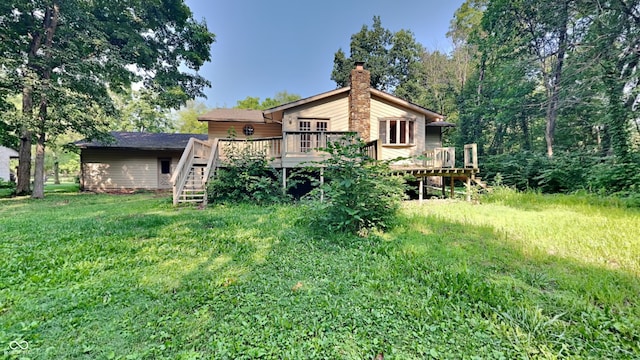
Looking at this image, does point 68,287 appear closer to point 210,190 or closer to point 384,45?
point 210,190

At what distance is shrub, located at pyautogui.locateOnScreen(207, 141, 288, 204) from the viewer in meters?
8.29

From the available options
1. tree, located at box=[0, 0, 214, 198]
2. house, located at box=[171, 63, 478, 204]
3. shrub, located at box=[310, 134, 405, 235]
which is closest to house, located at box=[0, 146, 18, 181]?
tree, located at box=[0, 0, 214, 198]

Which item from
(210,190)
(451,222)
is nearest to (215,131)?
(210,190)

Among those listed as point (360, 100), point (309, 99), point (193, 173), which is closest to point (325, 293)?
point (193, 173)

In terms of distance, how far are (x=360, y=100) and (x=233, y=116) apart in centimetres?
666

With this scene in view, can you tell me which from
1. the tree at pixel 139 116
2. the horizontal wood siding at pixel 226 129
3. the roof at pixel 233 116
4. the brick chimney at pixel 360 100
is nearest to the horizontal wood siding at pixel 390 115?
the brick chimney at pixel 360 100

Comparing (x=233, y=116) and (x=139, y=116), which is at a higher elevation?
(x=139, y=116)

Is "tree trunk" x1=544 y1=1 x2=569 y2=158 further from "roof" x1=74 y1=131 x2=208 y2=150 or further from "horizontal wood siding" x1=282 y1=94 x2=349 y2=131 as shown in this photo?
"roof" x1=74 y1=131 x2=208 y2=150

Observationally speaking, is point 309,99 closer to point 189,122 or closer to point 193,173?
point 193,173

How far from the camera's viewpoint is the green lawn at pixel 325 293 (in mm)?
1972

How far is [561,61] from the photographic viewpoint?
1325 cm

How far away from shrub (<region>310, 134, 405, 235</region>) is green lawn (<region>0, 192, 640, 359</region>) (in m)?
0.38

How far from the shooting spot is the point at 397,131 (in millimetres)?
Result: 11203

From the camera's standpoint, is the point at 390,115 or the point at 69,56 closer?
the point at 69,56
